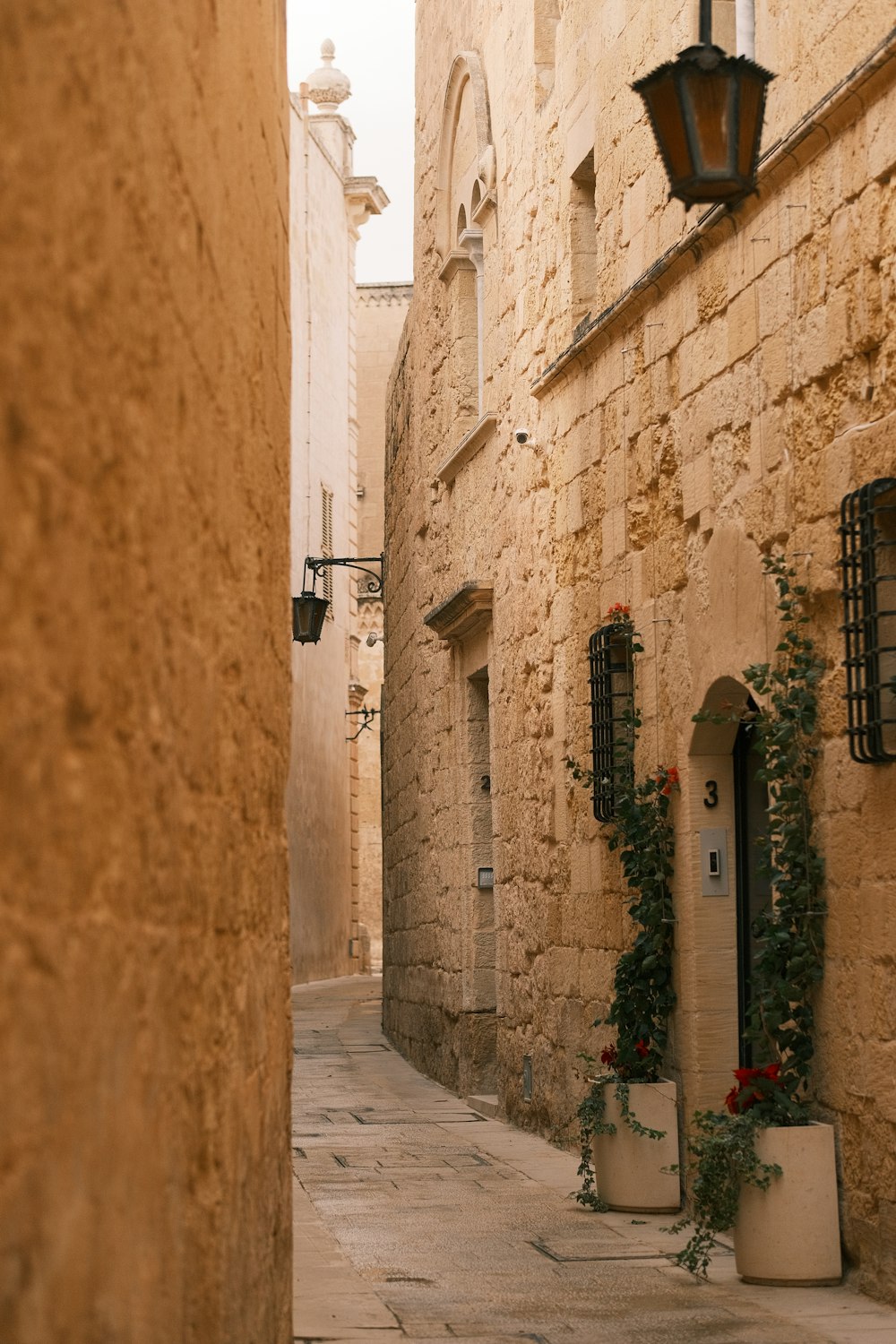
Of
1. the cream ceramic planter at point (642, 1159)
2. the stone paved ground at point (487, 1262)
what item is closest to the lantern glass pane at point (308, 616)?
the stone paved ground at point (487, 1262)

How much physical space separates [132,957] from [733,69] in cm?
388

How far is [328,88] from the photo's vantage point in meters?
28.4

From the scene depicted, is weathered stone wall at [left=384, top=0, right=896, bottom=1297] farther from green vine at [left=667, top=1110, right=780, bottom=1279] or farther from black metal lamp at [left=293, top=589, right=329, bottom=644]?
black metal lamp at [left=293, top=589, right=329, bottom=644]

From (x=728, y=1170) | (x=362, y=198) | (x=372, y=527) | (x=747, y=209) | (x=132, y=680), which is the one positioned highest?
(x=362, y=198)

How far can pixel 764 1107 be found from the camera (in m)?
5.68

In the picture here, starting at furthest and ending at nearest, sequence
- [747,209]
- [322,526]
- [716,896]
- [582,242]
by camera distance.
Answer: [322,526], [582,242], [716,896], [747,209]

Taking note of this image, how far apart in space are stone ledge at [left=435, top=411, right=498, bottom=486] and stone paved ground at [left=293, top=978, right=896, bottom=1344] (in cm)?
395

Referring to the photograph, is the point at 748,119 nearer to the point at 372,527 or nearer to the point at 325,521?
the point at 325,521

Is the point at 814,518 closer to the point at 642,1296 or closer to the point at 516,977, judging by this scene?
the point at 642,1296

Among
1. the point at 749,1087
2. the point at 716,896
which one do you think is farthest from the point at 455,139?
the point at 749,1087

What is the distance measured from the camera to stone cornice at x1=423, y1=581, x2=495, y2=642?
1077 centimetres

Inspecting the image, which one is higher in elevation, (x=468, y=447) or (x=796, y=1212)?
(x=468, y=447)

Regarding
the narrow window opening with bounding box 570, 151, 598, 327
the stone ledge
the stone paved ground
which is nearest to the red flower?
the stone paved ground

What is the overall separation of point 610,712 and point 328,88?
22467 mm
